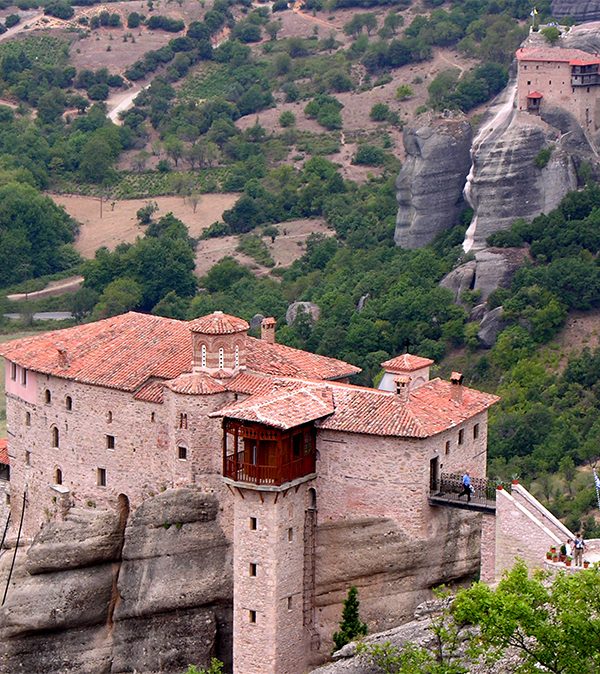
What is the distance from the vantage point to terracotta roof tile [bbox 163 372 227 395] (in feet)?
210

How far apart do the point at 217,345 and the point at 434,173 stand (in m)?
43.8

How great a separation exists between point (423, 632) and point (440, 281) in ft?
153

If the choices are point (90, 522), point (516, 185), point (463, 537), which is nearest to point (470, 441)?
point (463, 537)

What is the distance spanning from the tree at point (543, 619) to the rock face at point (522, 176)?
50647 millimetres

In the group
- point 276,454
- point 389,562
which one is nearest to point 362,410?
point 276,454

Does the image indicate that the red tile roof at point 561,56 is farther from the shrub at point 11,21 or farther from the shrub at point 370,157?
the shrub at point 11,21

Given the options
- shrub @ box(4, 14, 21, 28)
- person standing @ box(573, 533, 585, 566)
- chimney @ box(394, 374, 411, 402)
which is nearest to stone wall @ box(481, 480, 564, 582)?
person standing @ box(573, 533, 585, 566)

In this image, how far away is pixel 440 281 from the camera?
103812 mm

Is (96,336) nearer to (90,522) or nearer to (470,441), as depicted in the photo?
(90,522)

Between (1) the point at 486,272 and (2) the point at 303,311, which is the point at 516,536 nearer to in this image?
(1) the point at 486,272

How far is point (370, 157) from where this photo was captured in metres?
136

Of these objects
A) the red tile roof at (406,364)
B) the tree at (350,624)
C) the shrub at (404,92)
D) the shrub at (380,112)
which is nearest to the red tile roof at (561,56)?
the shrub at (380,112)

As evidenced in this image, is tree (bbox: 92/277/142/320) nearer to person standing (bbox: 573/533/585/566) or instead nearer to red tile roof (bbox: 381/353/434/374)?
red tile roof (bbox: 381/353/434/374)

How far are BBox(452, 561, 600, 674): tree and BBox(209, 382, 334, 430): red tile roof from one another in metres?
9.58
